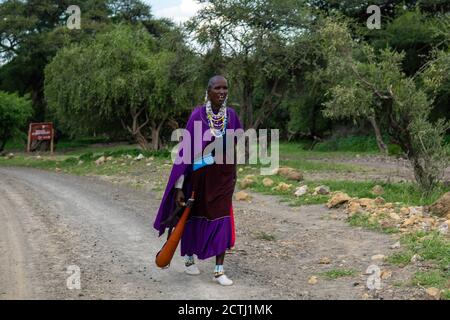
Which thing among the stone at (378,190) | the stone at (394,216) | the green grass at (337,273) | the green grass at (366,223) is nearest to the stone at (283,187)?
the stone at (378,190)

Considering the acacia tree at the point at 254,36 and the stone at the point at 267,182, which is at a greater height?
the acacia tree at the point at 254,36

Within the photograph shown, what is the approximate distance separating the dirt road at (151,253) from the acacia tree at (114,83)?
1071 centimetres

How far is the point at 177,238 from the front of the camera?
5922 mm

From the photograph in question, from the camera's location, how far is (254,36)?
17938mm

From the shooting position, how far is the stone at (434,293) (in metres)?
5.14

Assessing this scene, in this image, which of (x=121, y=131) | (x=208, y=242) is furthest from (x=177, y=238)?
(x=121, y=131)

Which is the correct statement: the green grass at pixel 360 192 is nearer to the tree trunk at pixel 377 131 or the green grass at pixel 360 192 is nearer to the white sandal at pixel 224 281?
the tree trunk at pixel 377 131

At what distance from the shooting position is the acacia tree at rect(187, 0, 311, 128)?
17.9 meters

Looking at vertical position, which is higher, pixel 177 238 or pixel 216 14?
pixel 216 14

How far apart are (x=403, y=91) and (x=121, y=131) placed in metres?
18.3

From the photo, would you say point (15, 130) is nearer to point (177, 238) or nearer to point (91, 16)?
point (91, 16)

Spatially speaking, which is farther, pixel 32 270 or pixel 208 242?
pixel 32 270

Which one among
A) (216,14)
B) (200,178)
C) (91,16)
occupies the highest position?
(91,16)

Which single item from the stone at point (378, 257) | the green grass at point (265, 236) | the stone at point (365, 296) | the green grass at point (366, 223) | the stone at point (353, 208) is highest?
the stone at point (353, 208)
